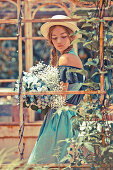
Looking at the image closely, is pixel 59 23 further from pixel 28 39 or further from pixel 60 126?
pixel 28 39

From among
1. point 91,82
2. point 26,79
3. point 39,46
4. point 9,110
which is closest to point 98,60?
point 91,82

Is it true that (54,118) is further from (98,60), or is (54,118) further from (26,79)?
(98,60)

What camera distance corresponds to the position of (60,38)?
14.8 feet

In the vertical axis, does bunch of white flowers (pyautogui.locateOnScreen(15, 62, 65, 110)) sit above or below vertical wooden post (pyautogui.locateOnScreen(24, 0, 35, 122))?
below

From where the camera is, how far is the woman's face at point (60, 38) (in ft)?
14.8

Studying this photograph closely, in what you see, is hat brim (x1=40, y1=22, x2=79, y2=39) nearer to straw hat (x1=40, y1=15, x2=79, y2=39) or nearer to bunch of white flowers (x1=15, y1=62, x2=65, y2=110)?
straw hat (x1=40, y1=15, x2=79, y2=39)

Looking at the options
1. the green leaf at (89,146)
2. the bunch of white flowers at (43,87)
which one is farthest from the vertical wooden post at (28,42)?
the green leaf at (89,146)

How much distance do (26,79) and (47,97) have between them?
0.88 feet

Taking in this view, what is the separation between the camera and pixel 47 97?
4.17m

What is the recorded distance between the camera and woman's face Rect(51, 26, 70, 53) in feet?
14.8

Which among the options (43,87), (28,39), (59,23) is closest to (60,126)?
(43,87)

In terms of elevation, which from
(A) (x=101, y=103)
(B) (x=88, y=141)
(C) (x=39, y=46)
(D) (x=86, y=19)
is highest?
(C) (x=39, y=46)

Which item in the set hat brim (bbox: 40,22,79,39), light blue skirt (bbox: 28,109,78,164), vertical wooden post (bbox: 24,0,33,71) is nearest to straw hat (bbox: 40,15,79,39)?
hat brim (bbox: 40,22,79,39)

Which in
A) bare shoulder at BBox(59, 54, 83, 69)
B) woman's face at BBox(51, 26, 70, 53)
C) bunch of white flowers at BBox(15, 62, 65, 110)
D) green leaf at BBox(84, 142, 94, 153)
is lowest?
green leaf at BBox(84, 142, 94, 153)
